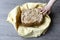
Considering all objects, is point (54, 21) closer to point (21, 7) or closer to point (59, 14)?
point (59, 14)

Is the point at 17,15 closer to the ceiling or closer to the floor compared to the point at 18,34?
closer to the ceiling

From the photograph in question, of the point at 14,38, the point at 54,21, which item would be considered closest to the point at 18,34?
the point at 14,38

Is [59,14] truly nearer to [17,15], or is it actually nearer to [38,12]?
[38,12]

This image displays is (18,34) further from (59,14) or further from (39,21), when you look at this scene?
(59,14)

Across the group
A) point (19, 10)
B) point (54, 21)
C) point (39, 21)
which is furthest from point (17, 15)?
point (54, 21)

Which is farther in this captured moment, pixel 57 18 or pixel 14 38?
pixel 57 18

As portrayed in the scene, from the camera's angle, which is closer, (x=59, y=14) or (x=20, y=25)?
(x=20, y=25)

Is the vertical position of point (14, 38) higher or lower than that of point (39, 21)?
lower

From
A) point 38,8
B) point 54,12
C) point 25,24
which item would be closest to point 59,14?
point 54,12
